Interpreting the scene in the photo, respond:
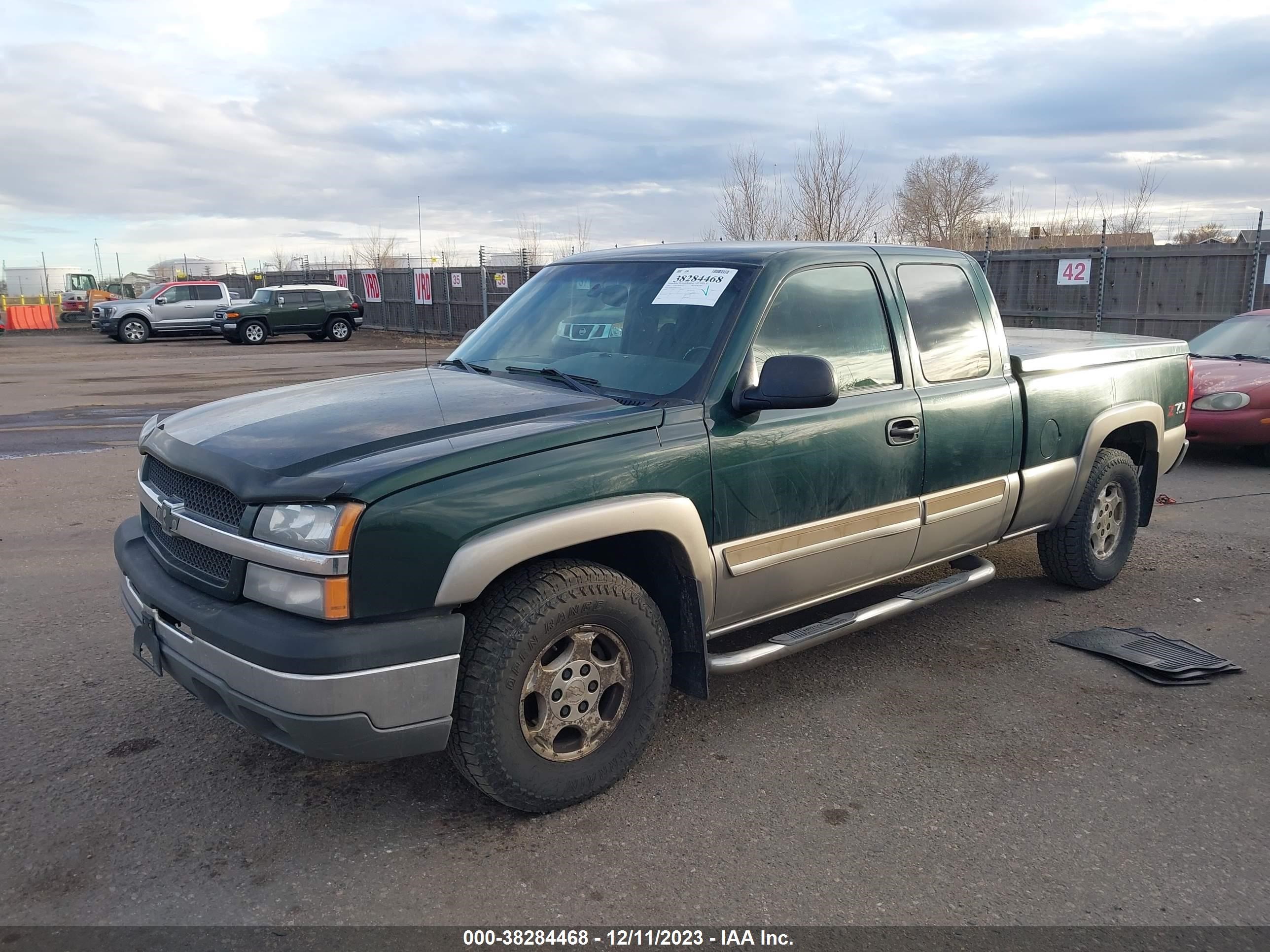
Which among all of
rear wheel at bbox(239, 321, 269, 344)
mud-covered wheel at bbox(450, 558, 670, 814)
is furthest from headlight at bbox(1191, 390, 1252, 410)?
rear wheel at bbox(239, 321, 269, 344)

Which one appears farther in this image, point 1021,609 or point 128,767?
point 1021,609

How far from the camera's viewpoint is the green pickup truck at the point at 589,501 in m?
2.90

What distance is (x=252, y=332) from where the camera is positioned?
2936cm

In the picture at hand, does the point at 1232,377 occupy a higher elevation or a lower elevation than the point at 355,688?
higher

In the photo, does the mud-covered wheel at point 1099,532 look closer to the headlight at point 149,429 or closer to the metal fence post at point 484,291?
the headlight at point 149,429

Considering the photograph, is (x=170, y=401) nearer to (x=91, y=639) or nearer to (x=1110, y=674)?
(x=91, y=639)

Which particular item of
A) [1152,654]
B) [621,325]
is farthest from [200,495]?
[1152,654]

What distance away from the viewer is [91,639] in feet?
15.9

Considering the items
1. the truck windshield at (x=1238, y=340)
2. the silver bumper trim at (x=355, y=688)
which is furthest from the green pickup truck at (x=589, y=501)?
the truck windshield at (x=1238, y=340)

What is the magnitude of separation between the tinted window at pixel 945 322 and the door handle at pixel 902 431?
1.01ft

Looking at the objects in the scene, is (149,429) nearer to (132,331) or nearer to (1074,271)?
(1074,271)

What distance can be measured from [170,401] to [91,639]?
10877mm

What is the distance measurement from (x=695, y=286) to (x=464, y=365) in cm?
118

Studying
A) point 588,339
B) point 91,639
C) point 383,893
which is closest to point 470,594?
point 383,893
